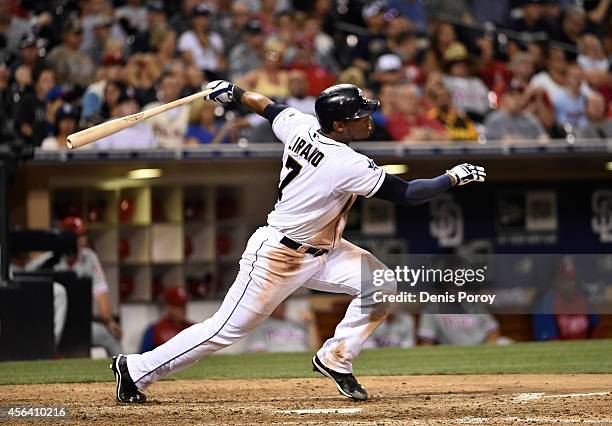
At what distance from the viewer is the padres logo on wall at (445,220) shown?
1248 centimetres

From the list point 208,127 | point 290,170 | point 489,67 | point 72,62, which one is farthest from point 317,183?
point 489,67

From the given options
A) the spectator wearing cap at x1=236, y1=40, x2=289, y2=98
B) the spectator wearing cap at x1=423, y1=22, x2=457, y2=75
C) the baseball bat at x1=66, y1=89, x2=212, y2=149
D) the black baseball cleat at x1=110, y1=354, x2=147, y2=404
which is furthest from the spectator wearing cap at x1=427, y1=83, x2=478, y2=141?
the black baseball cleat at x1=110, y1=354, x2=147, y2=404

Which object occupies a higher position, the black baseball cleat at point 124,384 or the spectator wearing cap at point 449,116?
the spectator wearing cap at point 449,116

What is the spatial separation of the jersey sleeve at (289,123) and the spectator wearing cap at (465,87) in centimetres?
565

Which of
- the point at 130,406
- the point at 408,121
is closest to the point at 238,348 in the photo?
the point at 408,121

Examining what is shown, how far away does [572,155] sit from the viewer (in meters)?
11.3

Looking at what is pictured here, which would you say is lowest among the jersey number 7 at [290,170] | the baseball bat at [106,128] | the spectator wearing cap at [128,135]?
the spectator wearing cap at [128,135]

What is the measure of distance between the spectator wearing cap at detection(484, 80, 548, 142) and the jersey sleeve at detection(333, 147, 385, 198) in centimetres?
564

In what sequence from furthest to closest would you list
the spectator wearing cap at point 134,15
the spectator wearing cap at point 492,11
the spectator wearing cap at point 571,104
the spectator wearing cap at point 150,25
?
the spectator wearing cap at point 492,11, the spectator wearing cap at point 134,15, the spectator wearing cap at point 571,104, the spectator wearing cap at point 150,25

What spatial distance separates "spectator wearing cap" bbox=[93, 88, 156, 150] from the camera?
1042cm

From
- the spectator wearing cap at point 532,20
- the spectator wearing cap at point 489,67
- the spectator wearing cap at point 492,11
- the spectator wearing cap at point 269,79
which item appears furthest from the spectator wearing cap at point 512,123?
the spectator wearing cap at point 492,11

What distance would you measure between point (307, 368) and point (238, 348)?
10.9 feet

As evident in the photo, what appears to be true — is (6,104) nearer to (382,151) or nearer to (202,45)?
(202,45)

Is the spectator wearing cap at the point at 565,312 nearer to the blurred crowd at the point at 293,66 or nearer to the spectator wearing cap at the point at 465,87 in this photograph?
the blurred crowd at the point at 293,66
